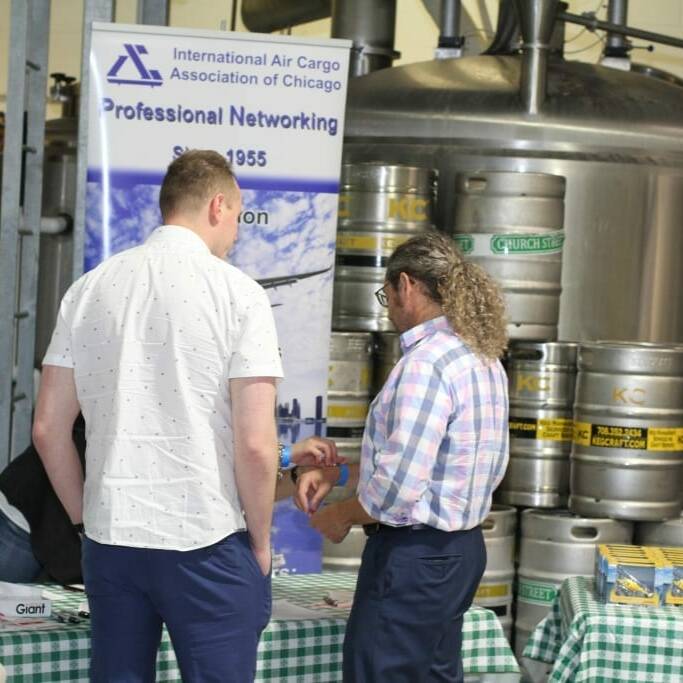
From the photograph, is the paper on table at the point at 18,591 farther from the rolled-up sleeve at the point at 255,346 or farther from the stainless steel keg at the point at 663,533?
the stainless steel keg at the point at 663,533

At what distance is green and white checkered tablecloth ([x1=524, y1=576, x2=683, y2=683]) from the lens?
3.19m

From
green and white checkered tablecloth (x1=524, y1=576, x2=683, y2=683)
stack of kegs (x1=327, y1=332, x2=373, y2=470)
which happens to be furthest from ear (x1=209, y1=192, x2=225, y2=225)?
stack of kegs (x1=327, y1=332, x2=373, y2=470)

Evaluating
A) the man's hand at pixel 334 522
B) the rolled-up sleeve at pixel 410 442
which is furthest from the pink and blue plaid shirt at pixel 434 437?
the man's hand at pixel 334 522

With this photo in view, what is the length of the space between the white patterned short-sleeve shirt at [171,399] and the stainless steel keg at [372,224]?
9.43ft

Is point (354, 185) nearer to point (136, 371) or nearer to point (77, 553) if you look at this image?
point (77, 553)

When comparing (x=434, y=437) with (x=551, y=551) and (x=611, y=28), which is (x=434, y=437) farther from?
(x=611, y=28)

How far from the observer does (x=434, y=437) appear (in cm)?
284

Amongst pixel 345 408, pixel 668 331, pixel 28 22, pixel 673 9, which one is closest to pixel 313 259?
pixel 345 408

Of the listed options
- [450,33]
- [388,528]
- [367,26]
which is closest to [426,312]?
[388,528]

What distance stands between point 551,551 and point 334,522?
2202mm

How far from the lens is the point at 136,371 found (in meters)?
2.50

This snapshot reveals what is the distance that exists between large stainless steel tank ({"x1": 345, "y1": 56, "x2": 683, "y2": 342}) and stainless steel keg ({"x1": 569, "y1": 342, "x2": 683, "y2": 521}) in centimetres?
63

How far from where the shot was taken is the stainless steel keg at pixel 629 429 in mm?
5004

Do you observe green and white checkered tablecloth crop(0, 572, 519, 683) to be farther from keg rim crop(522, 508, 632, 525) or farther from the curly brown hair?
keg rim crop(522, 508, 632, 525)
